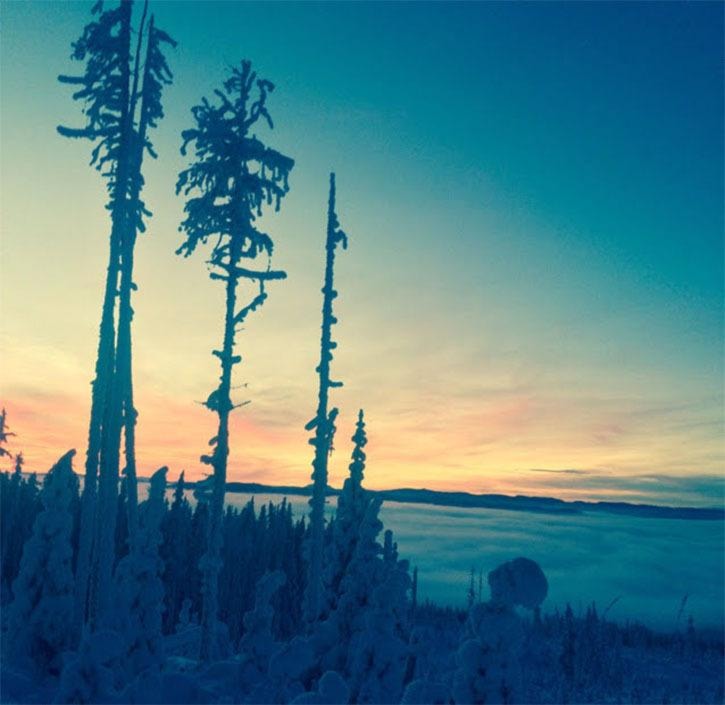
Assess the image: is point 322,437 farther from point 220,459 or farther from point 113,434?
point 113,434

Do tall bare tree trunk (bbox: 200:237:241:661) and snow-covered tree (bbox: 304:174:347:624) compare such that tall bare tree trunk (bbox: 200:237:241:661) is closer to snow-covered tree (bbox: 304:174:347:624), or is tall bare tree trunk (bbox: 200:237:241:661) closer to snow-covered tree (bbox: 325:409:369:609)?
snow-covered tree (bbox: 304:174:347:624)

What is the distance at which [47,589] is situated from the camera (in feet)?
42.0

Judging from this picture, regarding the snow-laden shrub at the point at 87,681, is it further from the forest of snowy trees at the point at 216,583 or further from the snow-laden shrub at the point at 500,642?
the snow-laden shrub at the point at 500,642

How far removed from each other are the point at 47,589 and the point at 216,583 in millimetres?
7027

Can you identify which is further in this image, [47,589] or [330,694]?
[47,589]

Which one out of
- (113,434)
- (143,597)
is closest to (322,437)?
(113,434)

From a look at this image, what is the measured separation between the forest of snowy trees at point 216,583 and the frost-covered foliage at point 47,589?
28mm

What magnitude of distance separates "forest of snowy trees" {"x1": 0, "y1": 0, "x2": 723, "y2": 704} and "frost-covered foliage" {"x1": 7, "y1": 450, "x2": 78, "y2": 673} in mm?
28

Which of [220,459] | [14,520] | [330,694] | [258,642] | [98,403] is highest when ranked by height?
[98,403]

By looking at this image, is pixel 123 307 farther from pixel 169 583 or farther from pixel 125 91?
pixel 169 583

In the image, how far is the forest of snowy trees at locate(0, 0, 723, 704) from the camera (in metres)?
10.1

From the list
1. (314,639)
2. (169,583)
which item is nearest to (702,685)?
(314,639)

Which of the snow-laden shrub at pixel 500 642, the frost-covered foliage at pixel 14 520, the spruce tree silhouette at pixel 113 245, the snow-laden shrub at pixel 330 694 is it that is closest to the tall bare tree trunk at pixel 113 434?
the spruce tree silhouette at pixel 113 245

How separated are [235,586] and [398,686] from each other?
3958 cm
